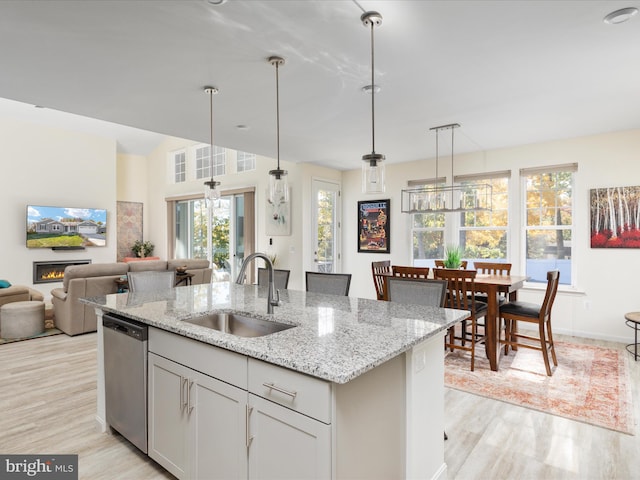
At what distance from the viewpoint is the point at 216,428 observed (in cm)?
170

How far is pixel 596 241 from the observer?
Answer: 15.1 feet

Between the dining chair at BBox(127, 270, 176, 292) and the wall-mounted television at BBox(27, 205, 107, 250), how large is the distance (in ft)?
17.1

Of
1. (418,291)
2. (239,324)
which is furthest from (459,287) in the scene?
(239,324)

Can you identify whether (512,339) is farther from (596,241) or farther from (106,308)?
(106,308)

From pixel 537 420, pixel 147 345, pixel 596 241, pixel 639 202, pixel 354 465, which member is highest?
pixel 639 202

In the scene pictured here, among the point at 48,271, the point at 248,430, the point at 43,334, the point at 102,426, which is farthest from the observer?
the point at 48,271

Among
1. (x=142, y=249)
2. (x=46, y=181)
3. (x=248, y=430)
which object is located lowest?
(x=248, y=430)

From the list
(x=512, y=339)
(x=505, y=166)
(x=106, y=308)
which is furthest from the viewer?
(x=505, y=166)

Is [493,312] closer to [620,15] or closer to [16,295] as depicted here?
[620,15]

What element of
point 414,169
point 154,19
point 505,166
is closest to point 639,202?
point 505,166

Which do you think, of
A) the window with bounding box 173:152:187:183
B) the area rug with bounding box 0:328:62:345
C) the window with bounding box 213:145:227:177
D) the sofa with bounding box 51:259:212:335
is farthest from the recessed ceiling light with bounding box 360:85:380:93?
the window with bounding box 173:152:187:183

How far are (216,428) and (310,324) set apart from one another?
25.0 inches

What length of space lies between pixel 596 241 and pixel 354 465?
4657mm

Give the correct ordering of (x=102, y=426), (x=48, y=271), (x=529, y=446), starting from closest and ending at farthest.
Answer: (x=529, y=446) → (x=102, y=426) → (x=48, y=271)
